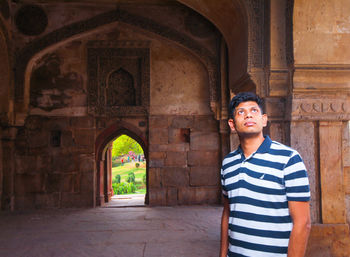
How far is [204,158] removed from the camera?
246 inches

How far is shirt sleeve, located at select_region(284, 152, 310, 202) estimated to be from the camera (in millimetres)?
1258

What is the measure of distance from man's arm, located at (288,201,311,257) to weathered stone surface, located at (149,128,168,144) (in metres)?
5.02

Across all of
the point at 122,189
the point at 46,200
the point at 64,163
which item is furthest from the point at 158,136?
the point at 122,189

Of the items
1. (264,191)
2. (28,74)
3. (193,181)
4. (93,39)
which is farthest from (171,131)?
(264,191)

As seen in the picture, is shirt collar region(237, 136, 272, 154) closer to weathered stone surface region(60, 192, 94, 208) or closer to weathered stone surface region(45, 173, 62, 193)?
weathered stone surface region(60, 192, 94, 208)

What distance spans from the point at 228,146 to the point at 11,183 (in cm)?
482

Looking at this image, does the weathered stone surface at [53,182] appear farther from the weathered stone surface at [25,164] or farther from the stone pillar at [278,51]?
the stone pillar at [278,51]

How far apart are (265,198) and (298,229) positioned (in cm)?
20

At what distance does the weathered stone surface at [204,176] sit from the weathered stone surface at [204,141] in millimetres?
483

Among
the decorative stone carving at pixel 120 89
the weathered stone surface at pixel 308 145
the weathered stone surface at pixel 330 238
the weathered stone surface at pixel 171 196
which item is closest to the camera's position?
the weathered stone surface at pixel 330 238

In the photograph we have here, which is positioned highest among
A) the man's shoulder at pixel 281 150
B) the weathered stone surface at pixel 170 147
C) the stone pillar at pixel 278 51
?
the stone pillar at pixel 278 51

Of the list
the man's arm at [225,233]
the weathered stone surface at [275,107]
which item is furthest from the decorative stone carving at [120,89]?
the man's arm at [225,233]

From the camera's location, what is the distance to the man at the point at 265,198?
126cm

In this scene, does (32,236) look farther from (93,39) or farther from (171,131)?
(93,39)
